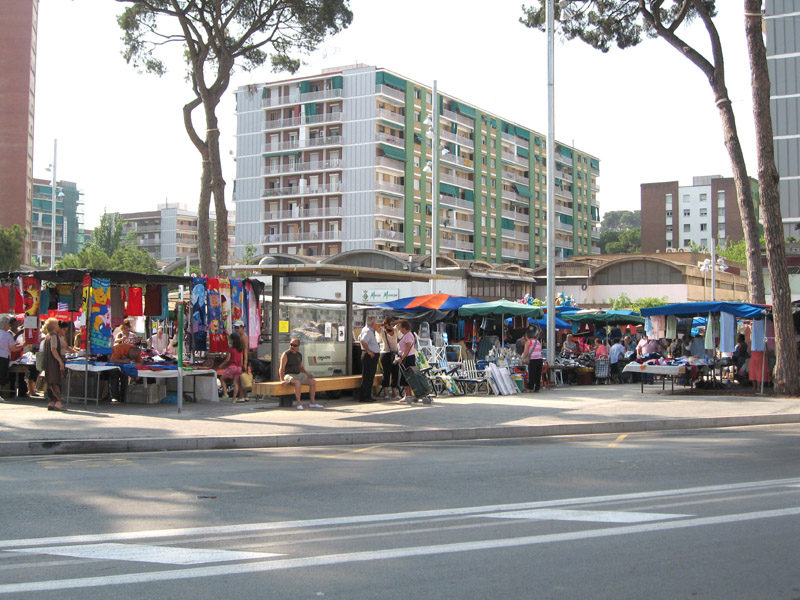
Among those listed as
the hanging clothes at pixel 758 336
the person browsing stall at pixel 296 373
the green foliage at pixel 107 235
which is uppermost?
the green foliage at pixel 107 235

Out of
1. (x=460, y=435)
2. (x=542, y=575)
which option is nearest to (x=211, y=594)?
(x=542, y=575)

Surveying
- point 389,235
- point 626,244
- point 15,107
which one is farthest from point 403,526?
point 626,244

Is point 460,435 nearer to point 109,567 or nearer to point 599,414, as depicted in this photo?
point 599,414

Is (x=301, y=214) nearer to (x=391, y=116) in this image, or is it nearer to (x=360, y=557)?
(x=391, y=116)

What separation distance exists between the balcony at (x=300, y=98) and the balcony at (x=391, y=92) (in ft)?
14.2

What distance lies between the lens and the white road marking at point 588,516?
665 centimetres

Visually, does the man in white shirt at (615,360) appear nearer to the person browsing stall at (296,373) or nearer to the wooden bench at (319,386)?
the wooden bench at (319,386)

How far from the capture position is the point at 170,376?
52.0ft

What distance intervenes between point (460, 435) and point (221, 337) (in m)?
6.86

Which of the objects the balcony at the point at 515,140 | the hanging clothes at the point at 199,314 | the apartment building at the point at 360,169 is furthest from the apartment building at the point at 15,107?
the hanging clothes at the point at 199,314

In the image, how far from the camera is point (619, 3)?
933 inches

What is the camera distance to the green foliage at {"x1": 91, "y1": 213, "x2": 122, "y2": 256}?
244ft

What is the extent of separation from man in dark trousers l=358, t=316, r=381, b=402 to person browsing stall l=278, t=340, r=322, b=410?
4.52ft

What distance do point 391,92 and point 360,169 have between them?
8.20 meters
